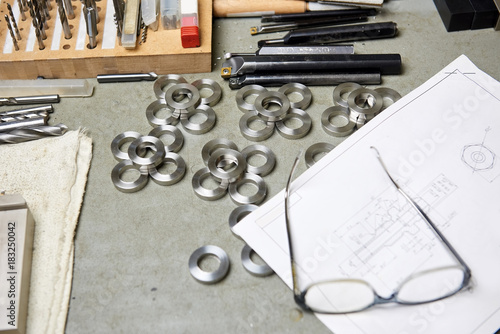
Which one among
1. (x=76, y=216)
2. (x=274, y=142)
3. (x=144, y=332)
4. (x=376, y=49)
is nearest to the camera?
(x=144, y=332)

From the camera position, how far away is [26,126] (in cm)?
110

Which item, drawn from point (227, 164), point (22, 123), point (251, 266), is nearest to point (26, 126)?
point (22, 123)

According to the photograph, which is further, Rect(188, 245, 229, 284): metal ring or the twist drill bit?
the twist drill bit

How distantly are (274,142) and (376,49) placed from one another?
0.35 meters

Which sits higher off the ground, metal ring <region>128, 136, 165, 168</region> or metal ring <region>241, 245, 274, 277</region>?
metal ring <region>128, 136, 165, 168</region>

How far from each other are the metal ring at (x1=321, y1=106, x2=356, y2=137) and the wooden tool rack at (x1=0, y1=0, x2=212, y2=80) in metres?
0.28

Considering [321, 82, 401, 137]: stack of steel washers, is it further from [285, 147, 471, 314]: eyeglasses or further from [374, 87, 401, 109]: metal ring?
[285, 147, 471, 314]: eyeglasses

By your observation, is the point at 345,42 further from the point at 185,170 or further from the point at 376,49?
the point at 185,170

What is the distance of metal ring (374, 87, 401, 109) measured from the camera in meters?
1.15

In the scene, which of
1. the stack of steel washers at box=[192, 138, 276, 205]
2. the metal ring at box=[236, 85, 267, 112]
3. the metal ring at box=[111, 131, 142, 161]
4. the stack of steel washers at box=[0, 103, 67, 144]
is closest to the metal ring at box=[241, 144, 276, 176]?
the stack of steel washers at box=[192, 138, 276, 205]

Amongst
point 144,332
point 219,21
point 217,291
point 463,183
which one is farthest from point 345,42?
point 144,332

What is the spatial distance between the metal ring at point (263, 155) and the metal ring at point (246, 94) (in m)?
0.11

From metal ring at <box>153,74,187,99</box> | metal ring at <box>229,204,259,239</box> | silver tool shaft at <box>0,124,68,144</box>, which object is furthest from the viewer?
metal ring at <box>153,74,187,99</box>

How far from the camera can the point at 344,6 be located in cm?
128
